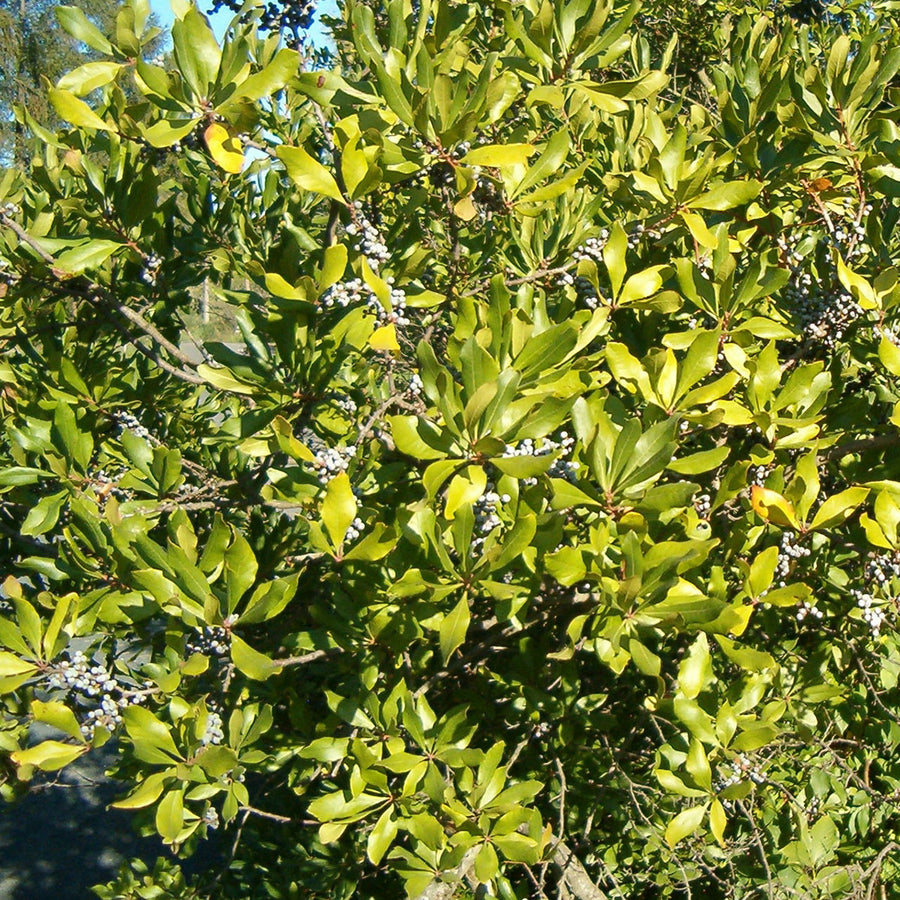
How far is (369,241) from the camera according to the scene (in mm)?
1899

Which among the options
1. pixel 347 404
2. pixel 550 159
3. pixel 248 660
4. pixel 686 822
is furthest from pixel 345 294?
pixel 686 822

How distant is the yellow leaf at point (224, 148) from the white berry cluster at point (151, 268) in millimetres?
658

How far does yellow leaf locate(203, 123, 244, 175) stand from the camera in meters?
1.69

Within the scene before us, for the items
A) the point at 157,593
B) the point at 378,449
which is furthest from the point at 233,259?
the point at 157,593

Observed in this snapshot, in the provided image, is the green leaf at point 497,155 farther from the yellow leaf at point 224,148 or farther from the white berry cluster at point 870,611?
the white berry cluster at point 870,611

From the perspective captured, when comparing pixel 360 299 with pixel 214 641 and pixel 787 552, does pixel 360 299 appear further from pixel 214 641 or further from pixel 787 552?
pixel 787 552

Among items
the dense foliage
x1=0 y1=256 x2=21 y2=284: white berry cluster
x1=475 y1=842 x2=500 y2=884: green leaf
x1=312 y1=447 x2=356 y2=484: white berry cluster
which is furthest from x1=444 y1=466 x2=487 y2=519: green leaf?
x1=0 y1=256 x2=21 y2=284: white berry cluster

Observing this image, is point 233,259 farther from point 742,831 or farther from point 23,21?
point 23,21

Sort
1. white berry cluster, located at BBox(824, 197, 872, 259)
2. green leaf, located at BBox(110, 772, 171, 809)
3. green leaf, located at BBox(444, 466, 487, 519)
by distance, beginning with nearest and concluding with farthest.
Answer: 1. green leaf, located at BBox(444, 466, 487, 519)
2. green leaf, located at BBox(110, 772, 171, 809)
3. white berry cluster, located at BBox(824, 197, 872, 259)

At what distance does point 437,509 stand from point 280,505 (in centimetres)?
39

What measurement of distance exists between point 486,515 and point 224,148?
2.74 feet

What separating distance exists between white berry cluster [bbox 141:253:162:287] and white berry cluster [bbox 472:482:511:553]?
1.07 metres

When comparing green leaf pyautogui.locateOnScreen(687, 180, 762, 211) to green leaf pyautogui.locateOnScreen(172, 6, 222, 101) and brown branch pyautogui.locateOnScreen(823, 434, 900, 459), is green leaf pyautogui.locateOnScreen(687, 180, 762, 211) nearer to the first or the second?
brown branch pyautogui.locateOnScreen(823, 434, 900, 459)

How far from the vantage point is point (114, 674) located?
2365 mm
